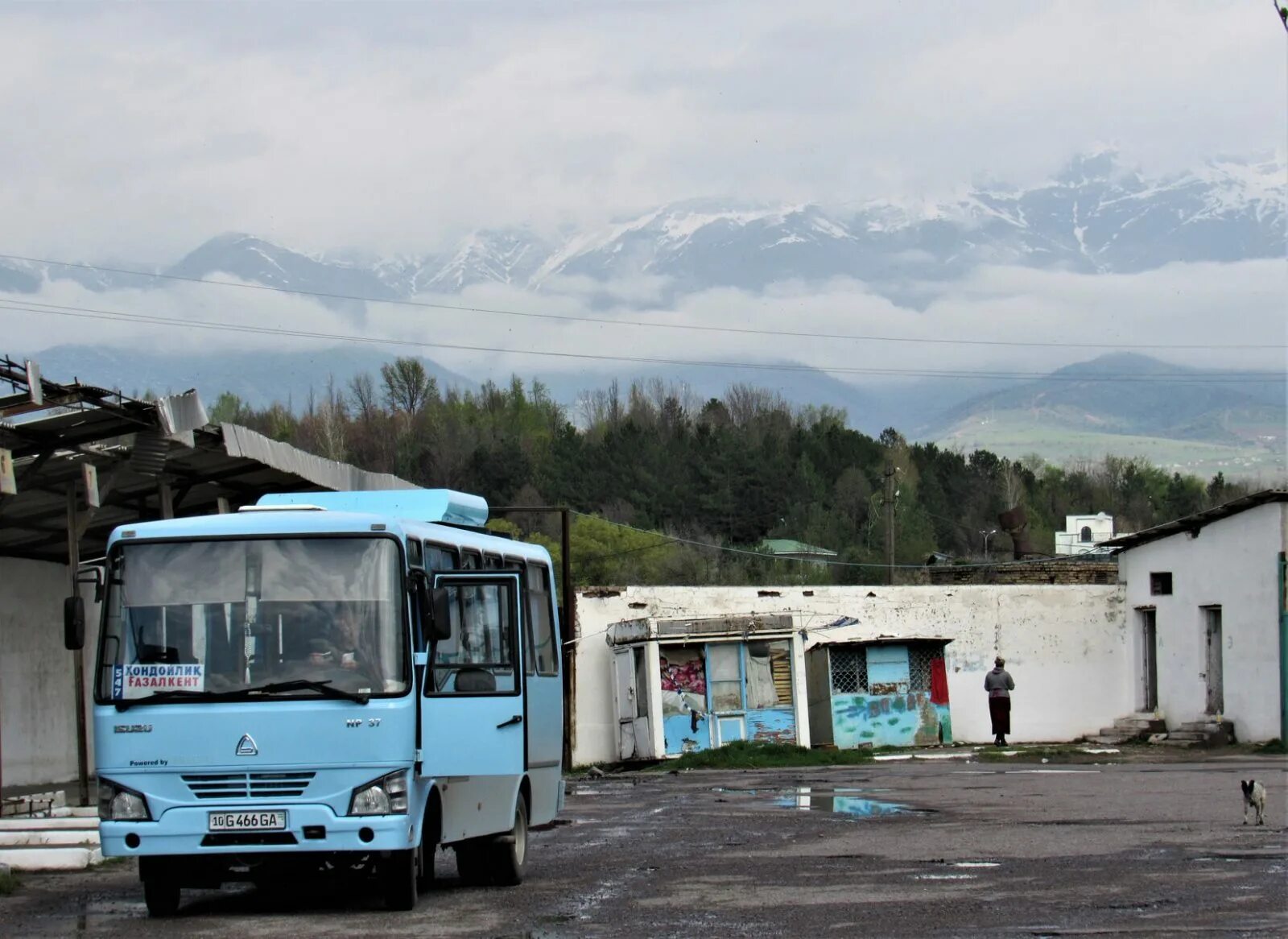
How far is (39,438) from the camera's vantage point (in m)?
19.1

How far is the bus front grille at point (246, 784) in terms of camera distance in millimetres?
11219

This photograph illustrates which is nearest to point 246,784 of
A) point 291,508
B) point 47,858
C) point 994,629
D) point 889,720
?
point 291,508

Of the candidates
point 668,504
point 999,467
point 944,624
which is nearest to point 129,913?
point 944,624

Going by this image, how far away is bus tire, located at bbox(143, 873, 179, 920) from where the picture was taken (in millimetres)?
11391

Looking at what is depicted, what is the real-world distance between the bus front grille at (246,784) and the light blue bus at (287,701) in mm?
11

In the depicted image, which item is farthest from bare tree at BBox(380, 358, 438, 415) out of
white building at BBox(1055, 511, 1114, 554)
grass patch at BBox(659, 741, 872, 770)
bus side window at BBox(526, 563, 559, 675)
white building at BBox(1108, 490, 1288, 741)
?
bus side window at BBox(526, 563, 559, 675)

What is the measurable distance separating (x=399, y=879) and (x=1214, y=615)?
93.1ft

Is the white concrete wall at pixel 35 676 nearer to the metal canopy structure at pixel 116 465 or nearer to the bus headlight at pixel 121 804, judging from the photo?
the metal canopy structure at pixel 116 465

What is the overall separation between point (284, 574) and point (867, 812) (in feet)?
29.1

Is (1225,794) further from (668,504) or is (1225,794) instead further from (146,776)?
(668,504)

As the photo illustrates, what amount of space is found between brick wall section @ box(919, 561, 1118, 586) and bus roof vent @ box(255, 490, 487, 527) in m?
34.1

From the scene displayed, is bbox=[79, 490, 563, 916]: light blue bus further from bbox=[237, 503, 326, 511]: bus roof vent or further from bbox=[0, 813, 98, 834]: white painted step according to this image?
bbox=[0, 813, 98, 834]: white painted step

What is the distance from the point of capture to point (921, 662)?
37844 mm

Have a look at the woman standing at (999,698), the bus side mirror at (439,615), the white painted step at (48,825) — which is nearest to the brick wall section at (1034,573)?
the woman standing at (999,698)
